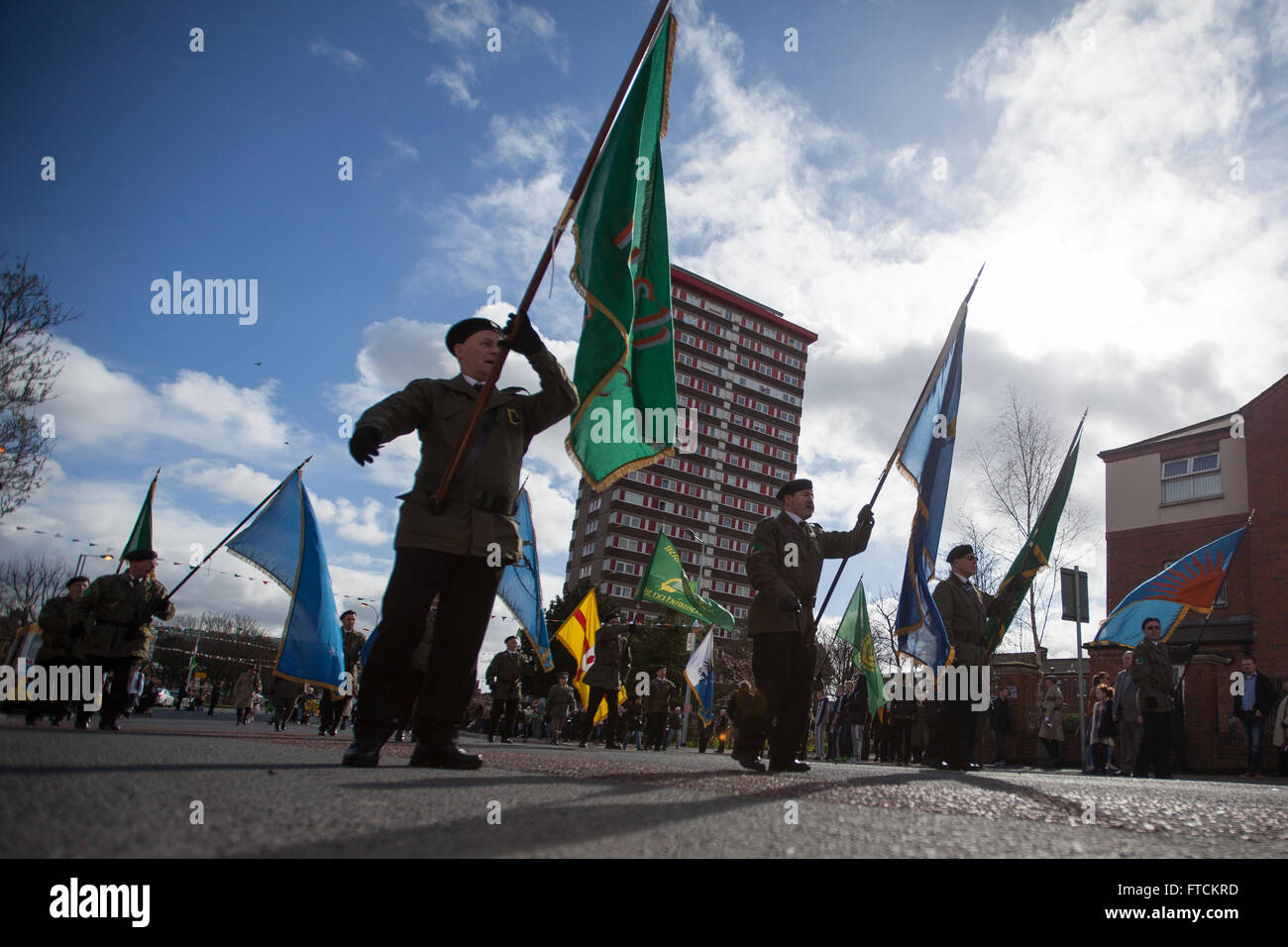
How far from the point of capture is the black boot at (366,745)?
11.3 ft

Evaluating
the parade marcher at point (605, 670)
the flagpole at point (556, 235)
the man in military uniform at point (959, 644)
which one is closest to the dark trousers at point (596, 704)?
the parade marcher at point (605, 670)

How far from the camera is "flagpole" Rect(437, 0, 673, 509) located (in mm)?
3963

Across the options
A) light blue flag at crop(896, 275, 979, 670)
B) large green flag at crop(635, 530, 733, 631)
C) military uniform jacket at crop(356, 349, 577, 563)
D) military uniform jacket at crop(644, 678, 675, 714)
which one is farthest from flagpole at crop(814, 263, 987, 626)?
military uniform jacket at crop(644, 678, 675, 714)

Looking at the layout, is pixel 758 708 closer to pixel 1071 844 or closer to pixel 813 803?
pixel 813 803

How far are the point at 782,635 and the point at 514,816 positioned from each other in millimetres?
3683

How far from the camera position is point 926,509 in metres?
7.91

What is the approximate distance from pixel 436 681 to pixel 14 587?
5943 centimetres

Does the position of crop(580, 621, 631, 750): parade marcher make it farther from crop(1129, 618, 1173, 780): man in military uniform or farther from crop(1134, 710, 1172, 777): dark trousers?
crop(1134, 710, 1172, 777): dark trousers

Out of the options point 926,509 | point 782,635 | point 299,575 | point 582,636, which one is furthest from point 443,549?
point 582,636

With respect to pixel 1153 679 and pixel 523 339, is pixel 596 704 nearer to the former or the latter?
pixel 1153 679

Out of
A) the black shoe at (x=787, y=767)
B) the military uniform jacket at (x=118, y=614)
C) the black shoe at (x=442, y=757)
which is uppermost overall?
the military uniform jacket at (x=118, y=614)

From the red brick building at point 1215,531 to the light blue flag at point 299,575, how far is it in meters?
16.5

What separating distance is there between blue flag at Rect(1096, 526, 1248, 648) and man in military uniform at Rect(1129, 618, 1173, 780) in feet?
4.76

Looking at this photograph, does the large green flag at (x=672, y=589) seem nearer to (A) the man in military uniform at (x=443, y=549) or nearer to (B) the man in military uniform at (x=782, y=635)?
(B) the man in military uniform at (x=782, y=635)
